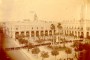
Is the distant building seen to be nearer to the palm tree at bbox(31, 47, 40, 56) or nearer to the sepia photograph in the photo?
the sepia photograph

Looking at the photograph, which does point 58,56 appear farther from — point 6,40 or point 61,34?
point 6,40

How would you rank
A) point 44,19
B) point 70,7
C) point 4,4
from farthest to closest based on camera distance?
point 70,7
point 44,19
point 4,4

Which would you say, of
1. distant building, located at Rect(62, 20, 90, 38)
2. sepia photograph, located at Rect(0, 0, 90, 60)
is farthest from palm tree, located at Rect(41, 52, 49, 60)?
distant building, located at Rect(62, 20, 90, 38)

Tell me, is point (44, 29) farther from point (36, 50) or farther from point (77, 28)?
point (77, 28)

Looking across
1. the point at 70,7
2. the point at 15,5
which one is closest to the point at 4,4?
the point at 15,5

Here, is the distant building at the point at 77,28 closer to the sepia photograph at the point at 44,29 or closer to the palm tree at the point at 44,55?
the sepia photograph at the point at 44,29

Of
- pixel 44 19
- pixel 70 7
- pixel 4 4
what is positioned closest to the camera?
pixel 4 4

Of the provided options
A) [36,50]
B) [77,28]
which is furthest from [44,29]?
[77,28]

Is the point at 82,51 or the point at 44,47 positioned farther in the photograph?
the point at 82,51

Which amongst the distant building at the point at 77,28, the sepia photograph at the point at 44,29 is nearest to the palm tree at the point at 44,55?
the sepia photograph at the point at 44,29
